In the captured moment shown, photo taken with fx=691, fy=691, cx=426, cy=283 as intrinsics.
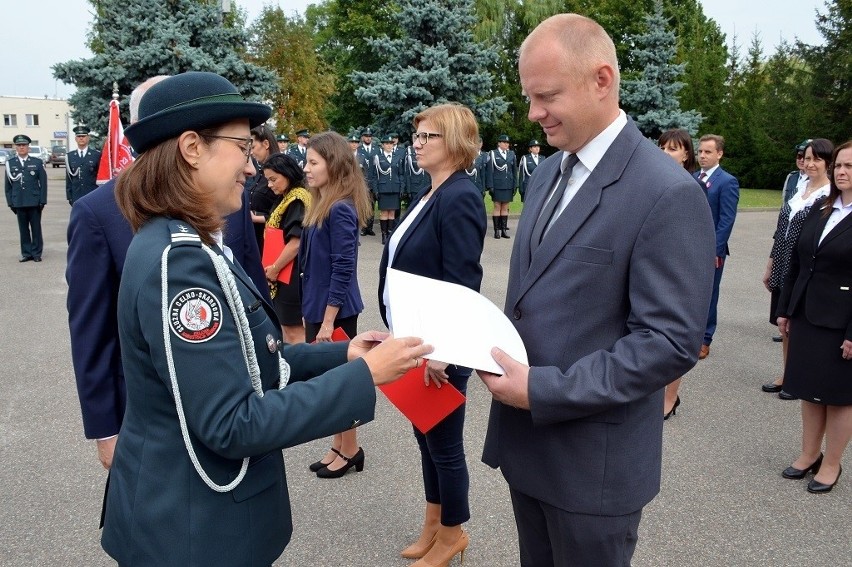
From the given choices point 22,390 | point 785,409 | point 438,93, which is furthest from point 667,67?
point 22,390

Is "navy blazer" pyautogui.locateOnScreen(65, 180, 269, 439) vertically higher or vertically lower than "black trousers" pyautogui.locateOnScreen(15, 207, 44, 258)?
higher

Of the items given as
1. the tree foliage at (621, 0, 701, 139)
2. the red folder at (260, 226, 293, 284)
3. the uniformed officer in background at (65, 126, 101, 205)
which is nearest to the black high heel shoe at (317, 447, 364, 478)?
the red folder at (260, 226, 293, 284)

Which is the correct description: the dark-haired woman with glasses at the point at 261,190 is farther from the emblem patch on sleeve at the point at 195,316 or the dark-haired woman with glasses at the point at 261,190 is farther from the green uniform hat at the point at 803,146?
the green uniform hat at the point at 803,146

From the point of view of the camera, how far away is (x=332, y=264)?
13.8ft

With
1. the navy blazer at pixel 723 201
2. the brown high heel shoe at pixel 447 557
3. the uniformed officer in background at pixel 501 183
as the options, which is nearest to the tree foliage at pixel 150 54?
the uniformed officer in background at pixel 501 183

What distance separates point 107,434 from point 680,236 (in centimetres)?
213

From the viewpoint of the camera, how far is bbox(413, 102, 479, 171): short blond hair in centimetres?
336

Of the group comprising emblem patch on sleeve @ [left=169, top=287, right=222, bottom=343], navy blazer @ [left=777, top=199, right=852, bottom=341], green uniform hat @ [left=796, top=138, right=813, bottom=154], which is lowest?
navy blazer @ [left=777, top=199, right=852, bottom=341]

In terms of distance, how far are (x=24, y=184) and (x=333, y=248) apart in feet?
36.0

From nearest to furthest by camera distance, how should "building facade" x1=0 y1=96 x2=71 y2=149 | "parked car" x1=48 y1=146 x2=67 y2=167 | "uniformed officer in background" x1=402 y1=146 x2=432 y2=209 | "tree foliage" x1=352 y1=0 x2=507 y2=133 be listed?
"uniformed officer in background" x1=402 y1=146 x2=432 y2=209 → "tree foliage" x1=352 y1=0 x2=507 y2=133 → "parked car" x1=48 y1=146 x2=67 y2=167 → "building facade" x1=0 y1=96 x2=71 y2=149

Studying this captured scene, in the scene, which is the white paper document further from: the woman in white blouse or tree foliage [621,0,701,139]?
tree foliage [621,0,701,139]

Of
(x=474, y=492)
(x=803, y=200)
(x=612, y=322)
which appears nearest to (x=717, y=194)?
(x=803, y=200)

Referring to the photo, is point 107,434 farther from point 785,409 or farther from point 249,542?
point 785,409

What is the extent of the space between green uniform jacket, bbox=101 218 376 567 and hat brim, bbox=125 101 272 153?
0.66 ft
